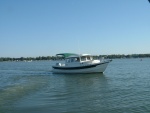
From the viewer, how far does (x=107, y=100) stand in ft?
63.0

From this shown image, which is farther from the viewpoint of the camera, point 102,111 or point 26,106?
point 26,106

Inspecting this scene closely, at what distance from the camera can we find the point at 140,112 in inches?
608

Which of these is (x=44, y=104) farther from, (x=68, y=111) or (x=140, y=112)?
(x=140, y=112)

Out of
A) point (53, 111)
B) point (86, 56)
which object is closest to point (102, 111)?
point (53, 111)

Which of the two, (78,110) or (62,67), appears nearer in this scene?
(78,110)

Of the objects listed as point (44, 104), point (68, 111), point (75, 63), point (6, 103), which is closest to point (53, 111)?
point (68, 111)

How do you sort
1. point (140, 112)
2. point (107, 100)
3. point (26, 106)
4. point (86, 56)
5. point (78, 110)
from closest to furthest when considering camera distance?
point (140, 112)
point (78, 110)
point (26, 106)
point (107, 100)
point (86, 56)

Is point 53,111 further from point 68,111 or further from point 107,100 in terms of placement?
point 107,100

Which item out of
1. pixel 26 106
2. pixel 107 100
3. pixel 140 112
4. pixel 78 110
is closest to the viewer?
pixel 140 112

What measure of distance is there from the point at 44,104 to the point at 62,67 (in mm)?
31693

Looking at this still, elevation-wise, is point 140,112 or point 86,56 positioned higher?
point 86,56

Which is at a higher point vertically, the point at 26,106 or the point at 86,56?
the point at 86,56

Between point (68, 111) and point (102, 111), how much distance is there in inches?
74.1

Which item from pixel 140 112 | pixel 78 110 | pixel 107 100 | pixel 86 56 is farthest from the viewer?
pixel 86 56
